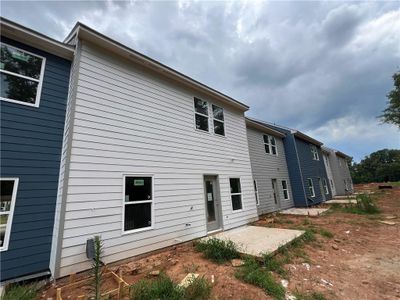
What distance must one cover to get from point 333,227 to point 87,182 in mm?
9564

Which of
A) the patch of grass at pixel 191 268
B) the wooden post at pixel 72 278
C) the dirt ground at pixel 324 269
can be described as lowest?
the dirt ground at pixel 324 269

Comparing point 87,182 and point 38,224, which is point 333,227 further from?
point 38,224

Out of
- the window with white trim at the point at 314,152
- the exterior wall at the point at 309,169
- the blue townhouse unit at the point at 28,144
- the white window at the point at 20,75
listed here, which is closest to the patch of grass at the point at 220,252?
the blue townhouse unit at the point at 28,144

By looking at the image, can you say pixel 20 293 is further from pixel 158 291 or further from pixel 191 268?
pixel 191 268

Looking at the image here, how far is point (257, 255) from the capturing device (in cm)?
476

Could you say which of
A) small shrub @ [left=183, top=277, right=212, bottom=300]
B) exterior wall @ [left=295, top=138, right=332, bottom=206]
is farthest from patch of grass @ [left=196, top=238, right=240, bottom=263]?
exterior wall @ [left=295, top=138, right=332, bottom=206]

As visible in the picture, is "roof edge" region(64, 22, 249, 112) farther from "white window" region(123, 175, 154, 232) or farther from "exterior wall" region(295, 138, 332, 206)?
"exterior wall" region(295, 138, 332, 206)

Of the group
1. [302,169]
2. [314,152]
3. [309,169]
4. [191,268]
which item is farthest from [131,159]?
[314,152]

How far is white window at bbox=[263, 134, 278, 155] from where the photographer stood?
14.1 m

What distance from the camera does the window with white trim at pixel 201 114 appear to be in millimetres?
8250

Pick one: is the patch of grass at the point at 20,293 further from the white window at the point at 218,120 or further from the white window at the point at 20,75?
the white window at the point at 218,120

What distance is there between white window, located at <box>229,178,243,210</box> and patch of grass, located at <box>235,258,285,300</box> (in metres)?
4.33

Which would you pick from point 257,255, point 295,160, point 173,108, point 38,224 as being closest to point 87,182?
point 38,224

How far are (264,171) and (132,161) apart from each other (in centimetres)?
978
